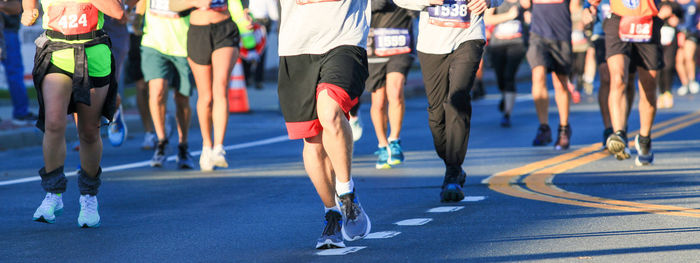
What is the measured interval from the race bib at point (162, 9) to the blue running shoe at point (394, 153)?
83.7 inches

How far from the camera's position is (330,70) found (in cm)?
606

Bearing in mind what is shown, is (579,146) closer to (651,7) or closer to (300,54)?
(651,7)

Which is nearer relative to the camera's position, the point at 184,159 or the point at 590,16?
the point at 184,159

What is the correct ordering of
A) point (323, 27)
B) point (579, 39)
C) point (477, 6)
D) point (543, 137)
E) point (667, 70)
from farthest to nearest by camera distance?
point (579, 39) < point (667, 70) < point (543, 137) < point (477, 6) < point (323, 27)

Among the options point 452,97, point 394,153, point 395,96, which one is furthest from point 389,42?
point 452,97

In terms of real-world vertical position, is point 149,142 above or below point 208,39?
below

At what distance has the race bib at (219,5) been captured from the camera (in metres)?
10.0

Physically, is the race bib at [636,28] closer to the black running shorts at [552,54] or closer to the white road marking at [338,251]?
the black running shorts at [552,54]

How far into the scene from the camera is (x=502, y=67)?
15.0 metres

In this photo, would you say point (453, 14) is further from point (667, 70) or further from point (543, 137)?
point (667, 70)

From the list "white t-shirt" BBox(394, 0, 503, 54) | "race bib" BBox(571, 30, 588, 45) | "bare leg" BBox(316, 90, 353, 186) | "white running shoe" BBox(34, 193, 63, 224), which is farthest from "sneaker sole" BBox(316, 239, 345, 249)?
"race bib" BBox(571, 30, 588, 45)

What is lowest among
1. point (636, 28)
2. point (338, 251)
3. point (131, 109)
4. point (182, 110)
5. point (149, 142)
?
point (131, 109)

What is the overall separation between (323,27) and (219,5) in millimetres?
4026

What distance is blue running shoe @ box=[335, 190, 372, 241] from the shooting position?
5934mm
